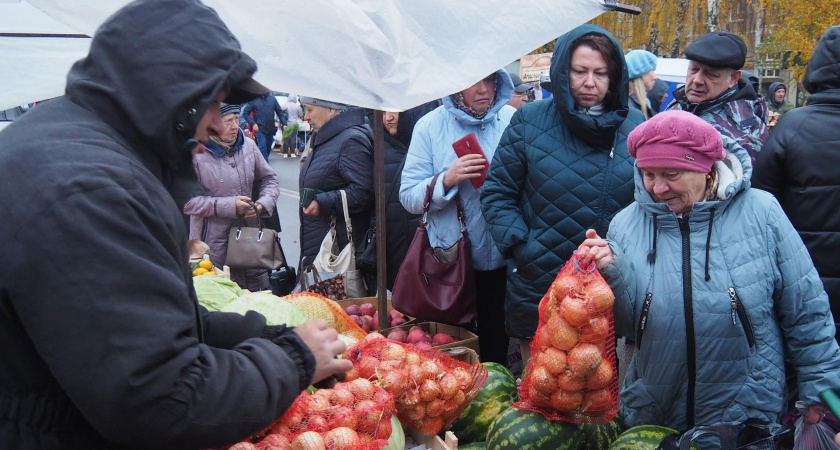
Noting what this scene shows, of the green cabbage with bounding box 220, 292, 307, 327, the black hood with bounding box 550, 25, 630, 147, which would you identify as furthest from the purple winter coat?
the black hood with bounding box 550, 25, 630, 147

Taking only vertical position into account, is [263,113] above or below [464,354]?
below

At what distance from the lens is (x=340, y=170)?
201 inches

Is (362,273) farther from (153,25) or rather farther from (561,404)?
(153,25)

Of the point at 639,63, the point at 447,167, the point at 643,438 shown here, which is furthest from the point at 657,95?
the point at 643,438

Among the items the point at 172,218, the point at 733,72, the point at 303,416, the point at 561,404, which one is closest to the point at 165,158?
the point at 172,218

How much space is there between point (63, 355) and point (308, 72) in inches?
71.8

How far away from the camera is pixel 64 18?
260 centimetres

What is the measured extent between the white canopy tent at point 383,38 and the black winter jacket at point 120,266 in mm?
1291

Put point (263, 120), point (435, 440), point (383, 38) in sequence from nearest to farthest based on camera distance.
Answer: point (435, 440) < point (383, 38) < point (263, 120)

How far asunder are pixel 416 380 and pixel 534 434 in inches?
19.4

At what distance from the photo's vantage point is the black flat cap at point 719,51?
3.92 meters

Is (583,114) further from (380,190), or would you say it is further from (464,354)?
(464,354)

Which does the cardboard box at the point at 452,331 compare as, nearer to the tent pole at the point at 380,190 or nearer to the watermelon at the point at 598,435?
the tent pole at the point at 380,190

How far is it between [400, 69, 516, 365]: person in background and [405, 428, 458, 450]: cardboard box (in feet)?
4.65
